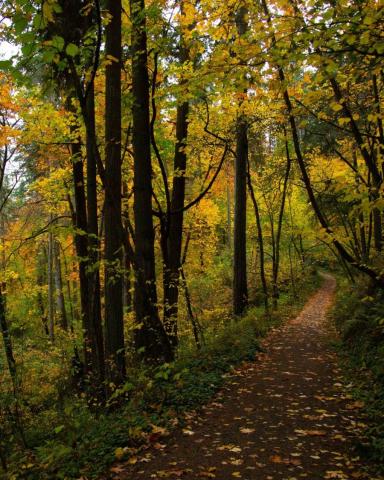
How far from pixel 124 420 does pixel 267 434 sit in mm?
1777

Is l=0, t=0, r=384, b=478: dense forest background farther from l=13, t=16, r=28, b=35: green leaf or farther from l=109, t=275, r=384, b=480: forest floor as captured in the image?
l=109, t=275, r=384, b=480: forest floor

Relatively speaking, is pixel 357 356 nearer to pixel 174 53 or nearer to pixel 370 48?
pixel 370 48

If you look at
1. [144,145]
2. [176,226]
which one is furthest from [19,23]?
[176,226]

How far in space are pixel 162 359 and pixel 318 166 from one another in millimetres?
11525

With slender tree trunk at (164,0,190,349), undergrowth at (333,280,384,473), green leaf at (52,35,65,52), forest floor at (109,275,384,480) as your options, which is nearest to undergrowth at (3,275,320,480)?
forest floor at (109,275,384,480)

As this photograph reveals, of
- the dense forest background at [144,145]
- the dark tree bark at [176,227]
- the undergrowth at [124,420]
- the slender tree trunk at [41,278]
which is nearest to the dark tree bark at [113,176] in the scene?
the dense forest background at [144,145]

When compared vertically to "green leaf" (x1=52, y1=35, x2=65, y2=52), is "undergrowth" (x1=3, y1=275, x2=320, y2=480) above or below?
below

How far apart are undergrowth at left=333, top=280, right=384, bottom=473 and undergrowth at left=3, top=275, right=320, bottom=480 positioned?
2.06m

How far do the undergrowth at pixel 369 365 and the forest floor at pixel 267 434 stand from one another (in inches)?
6.5

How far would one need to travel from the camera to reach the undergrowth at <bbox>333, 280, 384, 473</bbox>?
4410 mm

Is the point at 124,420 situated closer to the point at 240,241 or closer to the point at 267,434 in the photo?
the point at 267,434

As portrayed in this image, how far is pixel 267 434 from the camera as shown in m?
4.88

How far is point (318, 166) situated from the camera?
16109mm

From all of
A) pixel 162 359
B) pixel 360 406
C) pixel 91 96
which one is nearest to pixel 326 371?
pixel 360 406
